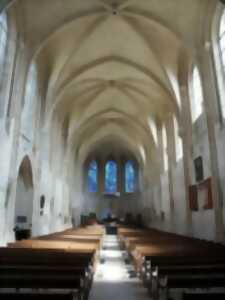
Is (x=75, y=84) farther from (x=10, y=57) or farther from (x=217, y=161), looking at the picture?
(x=217, y=161)

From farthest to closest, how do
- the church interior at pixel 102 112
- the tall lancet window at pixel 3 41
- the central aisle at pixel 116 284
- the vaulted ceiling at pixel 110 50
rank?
the vaulted ceiling at pixel 110 50, the tall lancet window at pixel 3 41, the central aisle at pixel 116 284, the church interior at pixel 102 112

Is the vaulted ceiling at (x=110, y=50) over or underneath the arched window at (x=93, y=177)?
over

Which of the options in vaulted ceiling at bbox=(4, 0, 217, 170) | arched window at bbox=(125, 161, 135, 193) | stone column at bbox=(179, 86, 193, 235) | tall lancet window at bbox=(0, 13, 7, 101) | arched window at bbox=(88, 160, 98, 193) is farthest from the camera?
arched window at bbox=(125, 161, 135, 193)

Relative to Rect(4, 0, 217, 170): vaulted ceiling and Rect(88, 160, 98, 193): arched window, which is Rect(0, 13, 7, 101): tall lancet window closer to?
Rect(4, 0, 217, 170): vaulted ceiling

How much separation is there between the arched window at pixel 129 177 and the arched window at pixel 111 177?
59.2 inches

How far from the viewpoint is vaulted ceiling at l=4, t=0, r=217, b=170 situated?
12.2 m

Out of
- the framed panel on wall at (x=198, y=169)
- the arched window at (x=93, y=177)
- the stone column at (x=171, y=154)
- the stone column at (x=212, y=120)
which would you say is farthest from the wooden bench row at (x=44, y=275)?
the arched window at (x=93, y=177)

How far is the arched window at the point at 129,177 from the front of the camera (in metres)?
34.9

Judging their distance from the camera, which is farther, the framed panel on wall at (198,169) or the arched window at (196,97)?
the arched window at (196,97)

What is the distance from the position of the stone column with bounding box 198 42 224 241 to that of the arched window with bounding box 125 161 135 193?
24.5 m

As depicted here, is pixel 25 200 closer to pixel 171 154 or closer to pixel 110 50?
pixel 110 50

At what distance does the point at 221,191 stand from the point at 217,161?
1227 mm

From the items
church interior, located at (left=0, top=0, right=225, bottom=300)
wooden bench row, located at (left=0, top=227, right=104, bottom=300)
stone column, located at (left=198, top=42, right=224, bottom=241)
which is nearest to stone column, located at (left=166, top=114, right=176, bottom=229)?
church interior, located at (left=0, top=0, right=225, bottom=300)

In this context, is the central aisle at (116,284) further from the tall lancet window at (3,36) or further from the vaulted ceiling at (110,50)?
the vaulted ceiling at (110,50)
